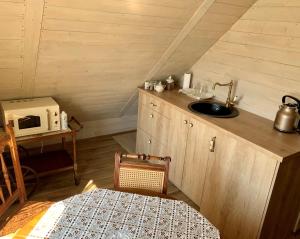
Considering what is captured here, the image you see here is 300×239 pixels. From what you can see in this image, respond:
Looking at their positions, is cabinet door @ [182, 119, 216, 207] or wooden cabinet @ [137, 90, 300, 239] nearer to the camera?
wooden cabinet @ [137, 90, 300, 239]

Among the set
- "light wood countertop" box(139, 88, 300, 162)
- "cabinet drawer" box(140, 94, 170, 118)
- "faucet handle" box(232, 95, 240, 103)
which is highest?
"faucet handle" box(232, 95, 240, 103)

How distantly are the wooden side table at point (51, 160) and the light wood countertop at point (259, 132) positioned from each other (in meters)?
1.09

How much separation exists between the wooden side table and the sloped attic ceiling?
480mm

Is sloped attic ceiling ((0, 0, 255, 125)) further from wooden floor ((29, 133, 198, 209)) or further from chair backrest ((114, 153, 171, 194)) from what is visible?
chair backrest ((114, 153, 171, 194))

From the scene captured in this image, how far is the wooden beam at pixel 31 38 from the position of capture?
5.60 feet

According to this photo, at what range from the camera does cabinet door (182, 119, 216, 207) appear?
229 centimetres

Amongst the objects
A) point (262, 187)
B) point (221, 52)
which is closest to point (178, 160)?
point (262, 187)

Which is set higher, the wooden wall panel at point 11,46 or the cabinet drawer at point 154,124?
the wooden wall panel at point 11,46

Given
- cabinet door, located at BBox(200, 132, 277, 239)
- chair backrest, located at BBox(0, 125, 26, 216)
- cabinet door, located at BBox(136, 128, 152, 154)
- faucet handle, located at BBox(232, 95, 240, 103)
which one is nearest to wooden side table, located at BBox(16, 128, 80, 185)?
cabinet door, located at BBox(136, 128, 152, 154)

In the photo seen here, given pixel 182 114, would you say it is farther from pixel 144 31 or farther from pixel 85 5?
pixel 85 5

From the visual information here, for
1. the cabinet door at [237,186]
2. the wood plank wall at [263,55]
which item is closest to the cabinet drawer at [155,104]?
the wood plank wall at [263,55]

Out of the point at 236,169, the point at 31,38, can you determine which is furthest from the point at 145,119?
the point at 31,38

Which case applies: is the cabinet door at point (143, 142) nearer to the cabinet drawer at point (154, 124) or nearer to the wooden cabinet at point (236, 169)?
the cabinet drawer at point (154, 124)

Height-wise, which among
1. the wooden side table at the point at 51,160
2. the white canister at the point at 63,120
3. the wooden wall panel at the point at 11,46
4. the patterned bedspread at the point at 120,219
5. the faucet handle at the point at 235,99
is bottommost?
the wooden side table at the point at 51,160
